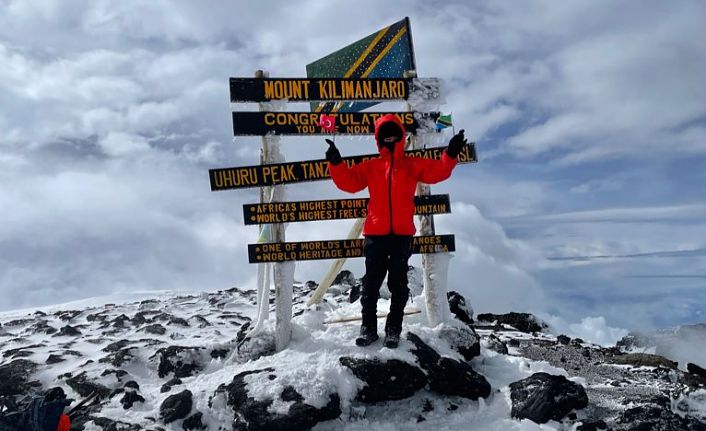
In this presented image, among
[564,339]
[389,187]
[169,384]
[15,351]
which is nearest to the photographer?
[389,187]

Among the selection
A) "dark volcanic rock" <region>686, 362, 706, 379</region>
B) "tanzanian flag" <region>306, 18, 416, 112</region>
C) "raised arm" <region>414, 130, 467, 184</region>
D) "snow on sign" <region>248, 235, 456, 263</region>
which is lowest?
"dark volcanic rock" <region>686, 362, 706, 379</region>

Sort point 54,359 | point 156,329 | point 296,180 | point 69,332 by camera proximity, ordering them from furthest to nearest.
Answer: point 69,332, point 156,329, point 54,359, point 296,180

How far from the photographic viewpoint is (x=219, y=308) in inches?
547

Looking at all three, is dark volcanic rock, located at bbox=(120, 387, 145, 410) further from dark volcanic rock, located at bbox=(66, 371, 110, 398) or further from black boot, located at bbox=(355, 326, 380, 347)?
black boot, located at bbox=(355, 326, 380, 347)

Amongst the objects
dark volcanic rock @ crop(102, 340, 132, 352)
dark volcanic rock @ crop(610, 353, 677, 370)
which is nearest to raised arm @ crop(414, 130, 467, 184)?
dark volcanic rock @ crop(610, 353, 677, 370)

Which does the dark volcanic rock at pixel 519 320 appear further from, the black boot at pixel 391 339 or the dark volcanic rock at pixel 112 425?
the dark volcanic rock at pixel 112 425

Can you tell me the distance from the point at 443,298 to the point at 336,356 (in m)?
2.09

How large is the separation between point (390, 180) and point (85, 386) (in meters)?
5.78

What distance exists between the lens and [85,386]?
7609mm

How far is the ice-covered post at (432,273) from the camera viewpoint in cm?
764

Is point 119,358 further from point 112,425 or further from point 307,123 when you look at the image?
point 307,123

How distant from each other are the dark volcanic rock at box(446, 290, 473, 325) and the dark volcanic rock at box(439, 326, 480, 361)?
305 cm

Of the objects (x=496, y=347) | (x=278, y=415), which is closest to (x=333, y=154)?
(x=278, y=415)

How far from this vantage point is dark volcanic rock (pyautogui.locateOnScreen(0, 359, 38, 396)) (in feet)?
26.4
